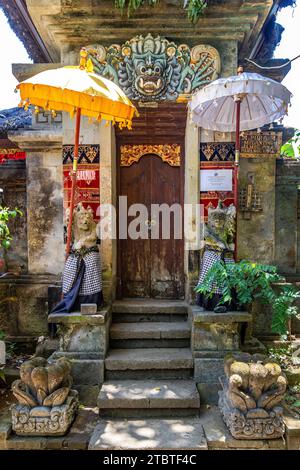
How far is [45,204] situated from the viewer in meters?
6.11

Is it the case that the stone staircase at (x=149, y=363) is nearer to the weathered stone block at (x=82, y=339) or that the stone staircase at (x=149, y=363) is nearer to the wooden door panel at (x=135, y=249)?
the weathered stone block at (x=82, y=339)

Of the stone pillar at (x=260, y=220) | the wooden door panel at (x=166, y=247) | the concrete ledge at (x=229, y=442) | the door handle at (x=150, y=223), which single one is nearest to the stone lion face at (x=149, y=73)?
the wooden door panel at (x=166, y=247)

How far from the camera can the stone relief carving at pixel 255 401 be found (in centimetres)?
377

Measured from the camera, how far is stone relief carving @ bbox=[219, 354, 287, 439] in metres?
3.77

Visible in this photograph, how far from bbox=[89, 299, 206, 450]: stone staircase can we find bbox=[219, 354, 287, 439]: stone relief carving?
42cm

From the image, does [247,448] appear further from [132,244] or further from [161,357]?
[132,244]

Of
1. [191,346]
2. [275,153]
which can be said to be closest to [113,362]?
[191,346]

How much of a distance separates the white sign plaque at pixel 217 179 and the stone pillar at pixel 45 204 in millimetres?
2288

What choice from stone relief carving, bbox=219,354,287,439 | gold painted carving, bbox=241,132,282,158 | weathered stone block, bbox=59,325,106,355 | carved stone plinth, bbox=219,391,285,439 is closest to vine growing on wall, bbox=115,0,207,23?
gold painted carving, bbox=241,132,282,158

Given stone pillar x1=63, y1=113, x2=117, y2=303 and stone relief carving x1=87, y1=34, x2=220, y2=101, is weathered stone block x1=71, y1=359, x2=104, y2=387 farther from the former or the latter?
stone relief carving x1=87, y1=34, x2=220, y2=101

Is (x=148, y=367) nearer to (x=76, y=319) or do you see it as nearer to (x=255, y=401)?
(x=76, y=319)

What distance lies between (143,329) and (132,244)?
1518 millimetres

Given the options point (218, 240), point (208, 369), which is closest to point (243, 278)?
point (218, 240)

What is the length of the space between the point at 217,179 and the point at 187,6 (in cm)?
239
